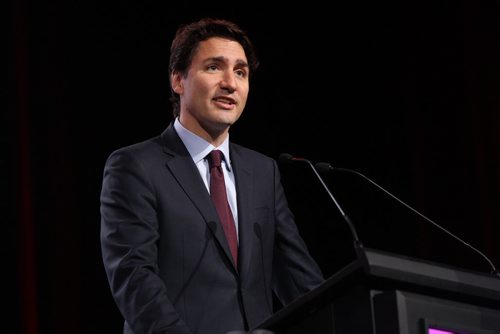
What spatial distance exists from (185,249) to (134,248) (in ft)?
0.51

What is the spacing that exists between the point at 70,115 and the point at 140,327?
1828mm

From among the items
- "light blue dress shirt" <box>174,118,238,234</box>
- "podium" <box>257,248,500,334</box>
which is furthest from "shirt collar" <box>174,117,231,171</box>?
"podium" <box>257,248,500,334</box>

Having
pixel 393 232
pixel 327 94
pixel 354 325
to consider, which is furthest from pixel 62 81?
pixel 354 325

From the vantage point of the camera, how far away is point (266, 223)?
8.46 feet

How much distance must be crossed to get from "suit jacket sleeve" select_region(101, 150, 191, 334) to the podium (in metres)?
0.40

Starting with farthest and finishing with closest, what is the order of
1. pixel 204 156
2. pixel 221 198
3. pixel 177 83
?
pixel 177 83, pixel 204 156, pixel 221 198

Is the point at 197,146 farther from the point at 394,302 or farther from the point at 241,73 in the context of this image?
the point at 394,302

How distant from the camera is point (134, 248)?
7.52 ft

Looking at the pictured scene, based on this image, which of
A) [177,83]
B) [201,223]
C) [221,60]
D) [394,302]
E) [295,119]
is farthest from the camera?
[295,119]

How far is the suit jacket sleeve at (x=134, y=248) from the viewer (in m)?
2.12

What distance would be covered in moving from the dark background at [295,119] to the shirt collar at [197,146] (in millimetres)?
1074

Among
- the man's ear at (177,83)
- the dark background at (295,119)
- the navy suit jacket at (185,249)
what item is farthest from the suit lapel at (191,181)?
the dark background at (295,119)

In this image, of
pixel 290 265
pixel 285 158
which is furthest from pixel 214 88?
pixel 290 265

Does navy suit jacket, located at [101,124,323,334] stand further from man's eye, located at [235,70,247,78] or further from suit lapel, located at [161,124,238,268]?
man's eye, located at [235,70,247,78]
